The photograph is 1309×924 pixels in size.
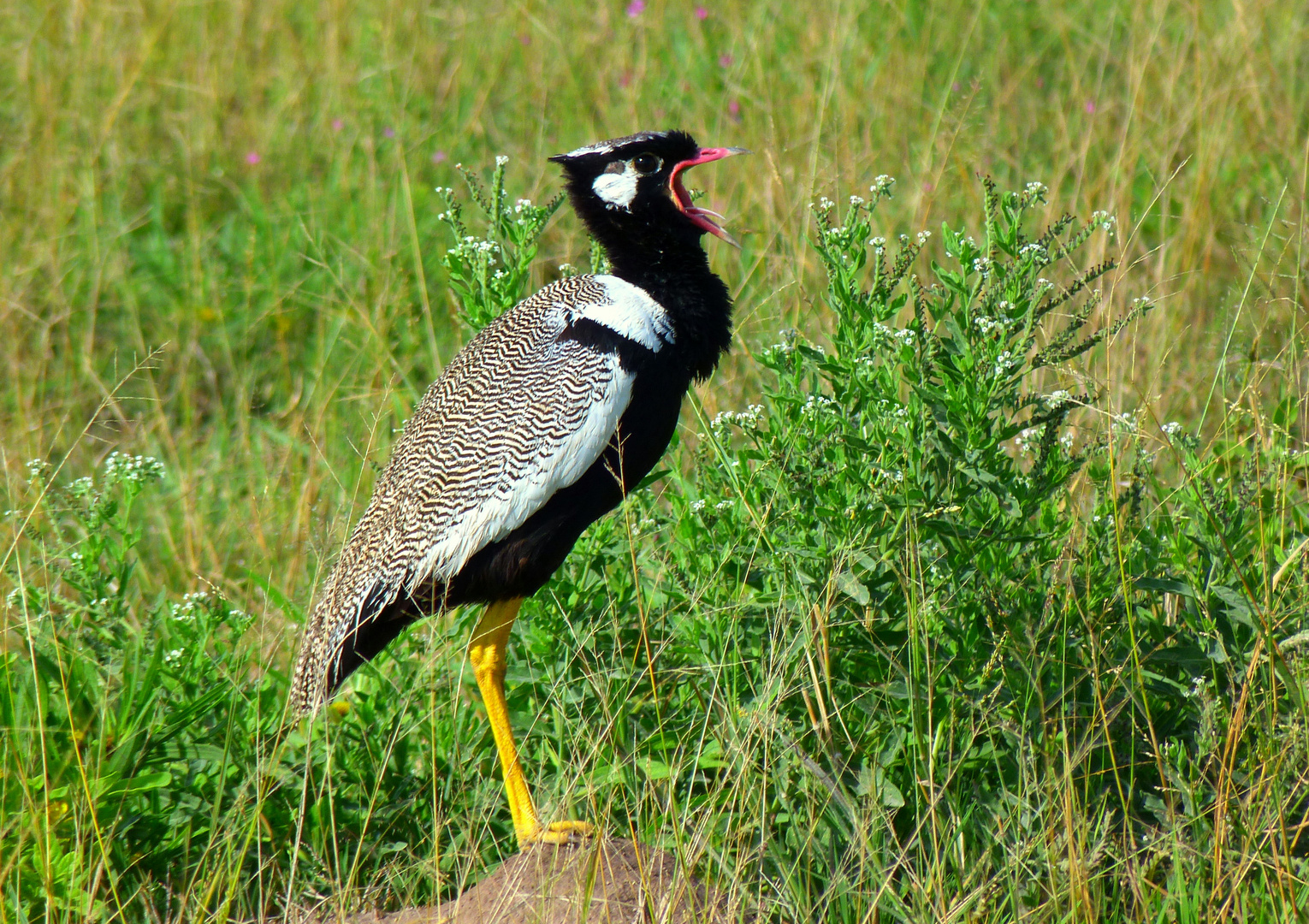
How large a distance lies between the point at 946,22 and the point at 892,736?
404 centimetres

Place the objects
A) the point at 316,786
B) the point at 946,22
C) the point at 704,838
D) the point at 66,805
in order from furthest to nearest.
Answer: the point at 946,22, the point at 316,786, the point at 66,805, the point at 704,838

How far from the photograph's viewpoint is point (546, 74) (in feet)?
19.3

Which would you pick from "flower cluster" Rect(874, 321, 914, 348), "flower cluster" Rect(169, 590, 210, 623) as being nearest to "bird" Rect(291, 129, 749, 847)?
"flower cluster" Rect(169, 590, 210, 623)

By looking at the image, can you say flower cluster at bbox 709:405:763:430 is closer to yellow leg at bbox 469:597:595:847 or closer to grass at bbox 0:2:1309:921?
grass at bbox 0:2:1309:921

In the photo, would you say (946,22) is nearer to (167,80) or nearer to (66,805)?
(167,80)

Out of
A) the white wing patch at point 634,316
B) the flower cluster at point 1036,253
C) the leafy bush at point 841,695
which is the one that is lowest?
the leafy bush at point 841,695

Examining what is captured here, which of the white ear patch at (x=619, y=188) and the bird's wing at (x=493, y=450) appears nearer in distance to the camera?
the bird's wing at (x=493, y=450)

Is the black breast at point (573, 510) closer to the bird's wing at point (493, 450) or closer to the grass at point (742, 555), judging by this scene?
the bird's wing at point (493, 450)

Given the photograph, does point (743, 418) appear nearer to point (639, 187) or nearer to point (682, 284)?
point (682, 284)

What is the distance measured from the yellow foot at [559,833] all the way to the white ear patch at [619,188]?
4.83 feet

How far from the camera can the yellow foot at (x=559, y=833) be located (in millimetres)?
2773

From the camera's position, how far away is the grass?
2.60 meters

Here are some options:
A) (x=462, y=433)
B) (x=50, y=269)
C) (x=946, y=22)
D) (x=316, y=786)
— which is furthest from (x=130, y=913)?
(x=946, y=22)

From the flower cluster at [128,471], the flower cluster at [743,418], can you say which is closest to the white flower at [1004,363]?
the flower cluster at [743,418]
